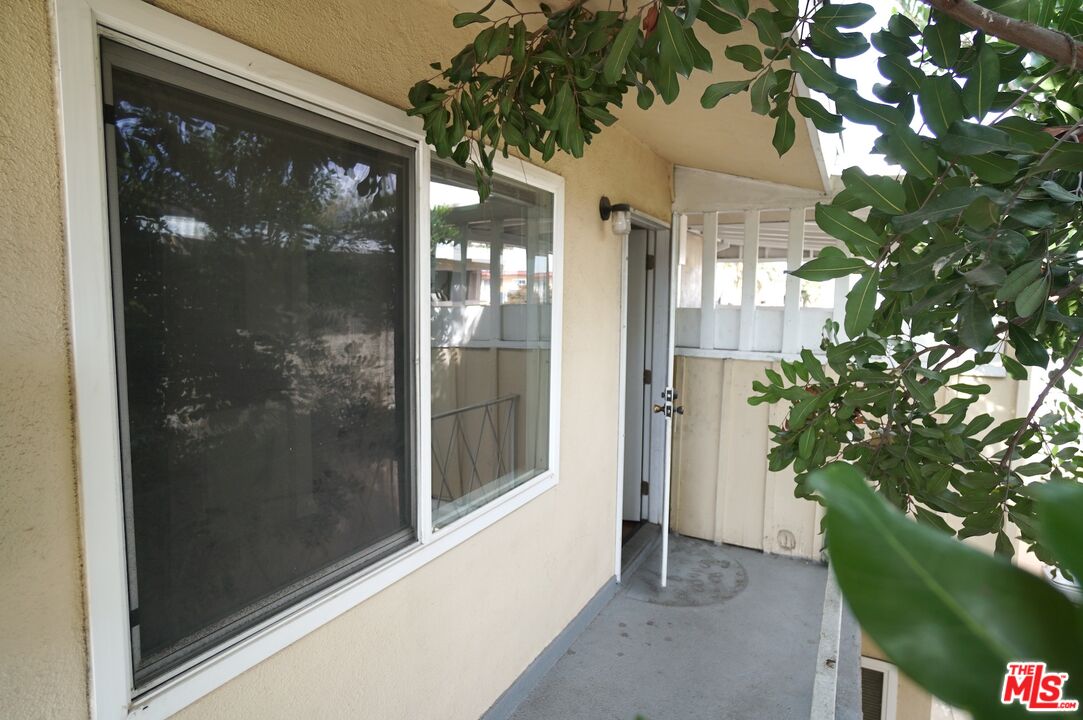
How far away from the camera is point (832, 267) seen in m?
1.10

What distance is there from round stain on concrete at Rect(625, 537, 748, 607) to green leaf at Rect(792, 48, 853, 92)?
3.17m

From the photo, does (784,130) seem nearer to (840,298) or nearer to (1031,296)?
(1031,296)

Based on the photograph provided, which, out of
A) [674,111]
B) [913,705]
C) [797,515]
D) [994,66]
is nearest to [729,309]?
[797,515]

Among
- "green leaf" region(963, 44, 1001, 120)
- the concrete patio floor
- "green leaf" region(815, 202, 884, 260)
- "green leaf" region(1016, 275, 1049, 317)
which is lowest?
the concrete patio floor

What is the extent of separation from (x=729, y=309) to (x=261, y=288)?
363cm

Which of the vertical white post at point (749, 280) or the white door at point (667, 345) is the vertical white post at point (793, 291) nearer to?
the vertical white post at point (749, 280)

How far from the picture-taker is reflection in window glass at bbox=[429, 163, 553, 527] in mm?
2078

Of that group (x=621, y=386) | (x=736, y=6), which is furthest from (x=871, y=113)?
(x=621, y=386)

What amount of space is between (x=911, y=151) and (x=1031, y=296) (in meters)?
0.38

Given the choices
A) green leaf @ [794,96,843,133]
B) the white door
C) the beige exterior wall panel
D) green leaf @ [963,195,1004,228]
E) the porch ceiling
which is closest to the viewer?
green leaf @ [963,195,1004,228]

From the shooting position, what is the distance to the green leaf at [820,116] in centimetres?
124

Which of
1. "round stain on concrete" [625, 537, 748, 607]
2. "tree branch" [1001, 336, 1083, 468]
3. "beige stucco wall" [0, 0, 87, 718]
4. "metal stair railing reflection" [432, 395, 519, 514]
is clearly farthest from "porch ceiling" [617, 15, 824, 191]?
"round stain on concrete" [625, 537, 748, 607]

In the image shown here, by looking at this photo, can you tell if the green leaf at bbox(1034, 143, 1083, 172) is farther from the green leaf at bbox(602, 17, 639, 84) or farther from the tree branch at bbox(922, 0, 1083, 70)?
the green leaf at bbox(602, 17, 639, 84)

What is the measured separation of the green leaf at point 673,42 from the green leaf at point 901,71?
1.18 ft
